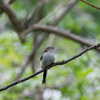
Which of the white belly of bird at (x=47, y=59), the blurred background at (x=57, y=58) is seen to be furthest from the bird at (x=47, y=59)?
the blurred background at (x=57, y=58)

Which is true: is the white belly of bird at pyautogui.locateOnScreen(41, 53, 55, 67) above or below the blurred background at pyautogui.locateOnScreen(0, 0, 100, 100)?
above

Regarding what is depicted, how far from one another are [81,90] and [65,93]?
0.38 meters

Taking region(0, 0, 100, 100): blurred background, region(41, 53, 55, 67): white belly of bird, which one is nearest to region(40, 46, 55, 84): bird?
region(41, 53, 55, 67): white belly of bird

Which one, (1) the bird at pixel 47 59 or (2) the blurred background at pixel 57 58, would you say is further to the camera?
(2) the blurred background at pixel 57 58

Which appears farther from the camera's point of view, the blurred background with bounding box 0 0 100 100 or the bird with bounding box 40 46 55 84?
the blurred background with bounding box 0 0 100 100

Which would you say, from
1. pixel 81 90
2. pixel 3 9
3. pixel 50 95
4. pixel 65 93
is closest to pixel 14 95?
pixel 50 95

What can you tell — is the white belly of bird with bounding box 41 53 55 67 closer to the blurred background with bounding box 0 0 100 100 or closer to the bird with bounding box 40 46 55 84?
the bird with bounding box 40 46 55 84

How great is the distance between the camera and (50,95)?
516 cm

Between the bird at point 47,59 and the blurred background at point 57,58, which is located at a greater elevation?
the bird at point 47,59

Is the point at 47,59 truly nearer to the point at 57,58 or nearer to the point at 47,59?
the point at 47,59

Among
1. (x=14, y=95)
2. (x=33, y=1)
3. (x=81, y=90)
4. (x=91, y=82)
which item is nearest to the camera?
(x=91, y=82)

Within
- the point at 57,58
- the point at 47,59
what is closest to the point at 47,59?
the point at 47,59

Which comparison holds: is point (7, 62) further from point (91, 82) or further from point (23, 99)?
point (91, 82)

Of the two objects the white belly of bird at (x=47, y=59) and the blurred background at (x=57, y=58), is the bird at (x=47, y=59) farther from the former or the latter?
the blurred background at (x=57, y=58)
